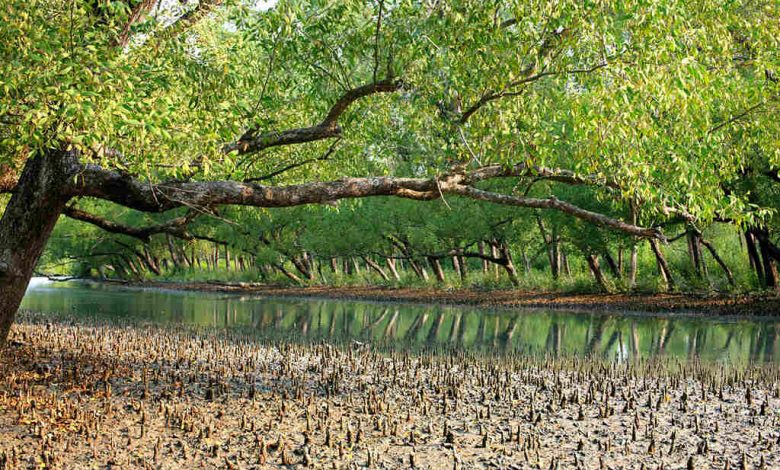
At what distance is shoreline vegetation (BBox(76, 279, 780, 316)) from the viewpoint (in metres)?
26.0

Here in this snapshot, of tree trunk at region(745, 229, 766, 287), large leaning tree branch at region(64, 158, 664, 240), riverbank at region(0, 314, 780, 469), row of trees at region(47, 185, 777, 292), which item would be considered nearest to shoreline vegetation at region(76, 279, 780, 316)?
row of trees at region(47, 185, 777, 292)

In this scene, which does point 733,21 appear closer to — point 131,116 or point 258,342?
point 131,116

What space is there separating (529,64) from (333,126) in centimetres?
343

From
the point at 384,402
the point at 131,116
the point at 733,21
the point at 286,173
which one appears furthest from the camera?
the point at 286,173

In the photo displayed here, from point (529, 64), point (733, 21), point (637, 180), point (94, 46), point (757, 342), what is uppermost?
point (733, 21)

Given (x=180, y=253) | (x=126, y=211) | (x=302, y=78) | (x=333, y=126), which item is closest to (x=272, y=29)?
(x=333, y=126)

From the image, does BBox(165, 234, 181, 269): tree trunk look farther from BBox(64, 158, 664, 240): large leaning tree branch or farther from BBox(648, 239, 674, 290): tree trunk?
BBox(64, 158, 664, 240): large leaning tree branch

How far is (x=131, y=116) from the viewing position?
7.09m

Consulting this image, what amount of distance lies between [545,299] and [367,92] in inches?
940

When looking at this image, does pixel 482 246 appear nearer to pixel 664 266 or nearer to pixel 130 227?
pixel 664 266

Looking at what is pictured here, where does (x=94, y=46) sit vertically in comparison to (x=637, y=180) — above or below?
above

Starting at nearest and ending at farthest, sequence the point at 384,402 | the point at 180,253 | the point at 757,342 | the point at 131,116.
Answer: the point at 131,116 < the point at 384,402 < the point at 757,342 < the point at 180,253

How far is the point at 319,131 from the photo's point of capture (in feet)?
37.6

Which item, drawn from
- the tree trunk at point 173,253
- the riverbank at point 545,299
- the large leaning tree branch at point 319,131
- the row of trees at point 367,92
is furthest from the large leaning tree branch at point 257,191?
the tree trunk at point 173,253
